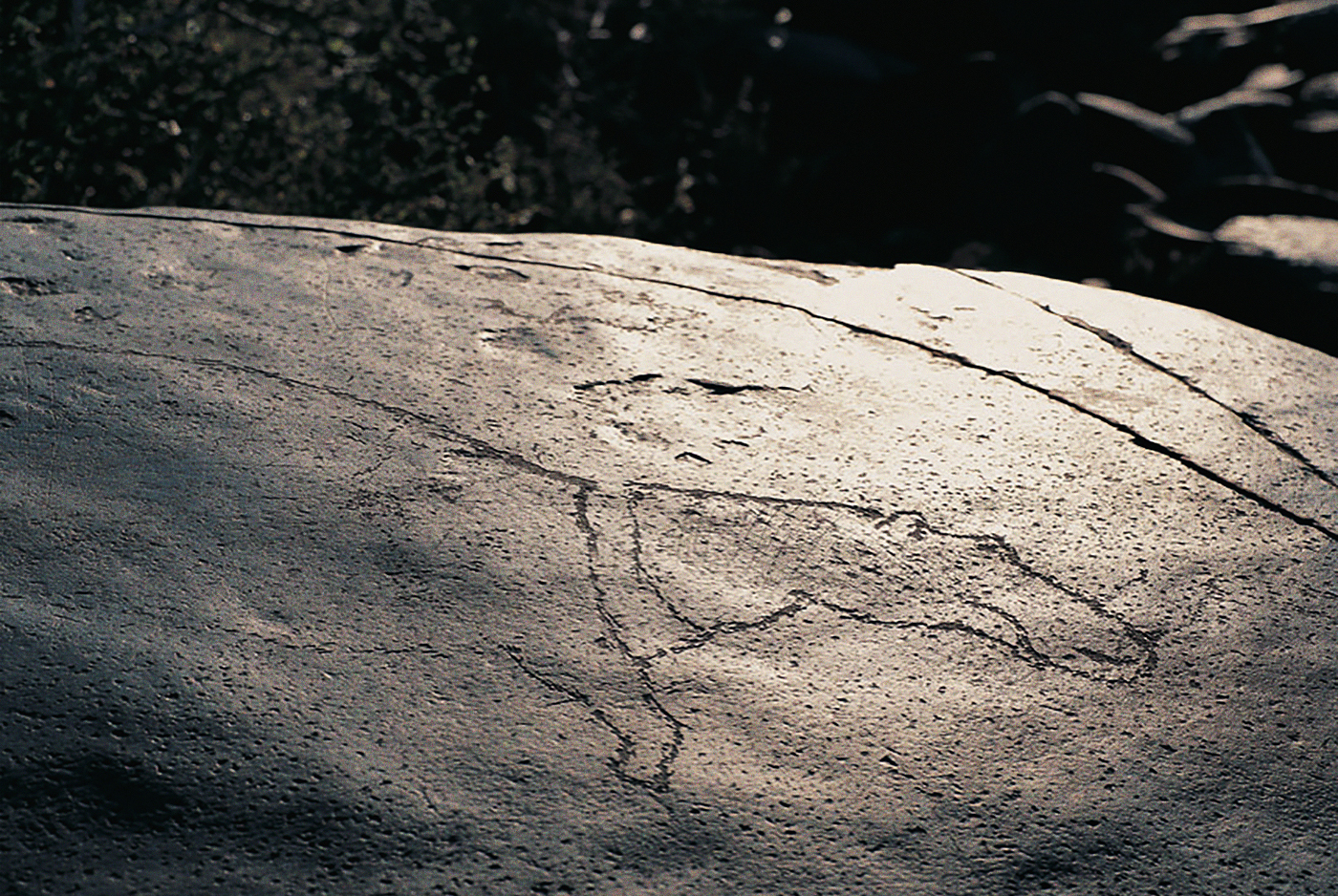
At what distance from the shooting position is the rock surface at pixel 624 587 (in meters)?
1.43

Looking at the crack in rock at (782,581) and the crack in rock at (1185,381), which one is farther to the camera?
the crack in rock at (1185,381)

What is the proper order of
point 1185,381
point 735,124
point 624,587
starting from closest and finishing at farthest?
point 624,587, point 1185,381, point 735,124

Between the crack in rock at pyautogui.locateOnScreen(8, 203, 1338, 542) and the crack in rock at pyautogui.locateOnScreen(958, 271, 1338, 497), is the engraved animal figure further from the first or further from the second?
the crack in rock at pyautogui.locateOnScreen(958, 271, 1338, 497)

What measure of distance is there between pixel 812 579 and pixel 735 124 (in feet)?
13.6

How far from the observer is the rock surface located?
143 cm

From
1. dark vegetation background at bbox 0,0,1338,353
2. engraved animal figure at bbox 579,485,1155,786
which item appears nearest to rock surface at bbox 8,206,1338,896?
engraved animal figure at bbox 579,485,1155,786

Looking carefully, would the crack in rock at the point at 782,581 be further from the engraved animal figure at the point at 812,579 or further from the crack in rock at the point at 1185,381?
the crack in rock at the point at 1185,381

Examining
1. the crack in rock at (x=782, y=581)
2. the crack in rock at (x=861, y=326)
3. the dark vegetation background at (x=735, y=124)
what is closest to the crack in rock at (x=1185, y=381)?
the crack in rock at (x=861, y=326)

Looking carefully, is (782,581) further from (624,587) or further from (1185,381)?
(1185,381)

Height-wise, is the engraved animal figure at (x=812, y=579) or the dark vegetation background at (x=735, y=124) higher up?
the dark vegetation background at (x=735, y=124)

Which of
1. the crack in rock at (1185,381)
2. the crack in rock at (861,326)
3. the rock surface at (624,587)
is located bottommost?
the rock surface at (624,587)

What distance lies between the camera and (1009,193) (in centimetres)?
561

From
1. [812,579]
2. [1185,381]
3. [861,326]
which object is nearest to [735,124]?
[861,326]

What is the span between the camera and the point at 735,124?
225 inches
